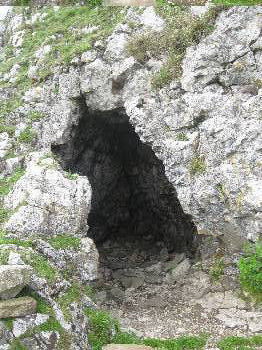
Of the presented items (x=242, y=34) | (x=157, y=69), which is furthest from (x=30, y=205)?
(x=242, y=34)

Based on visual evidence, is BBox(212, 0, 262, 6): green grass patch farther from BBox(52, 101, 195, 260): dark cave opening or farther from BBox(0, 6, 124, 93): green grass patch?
BBox(52, 101, 195, 260): dark cave opening

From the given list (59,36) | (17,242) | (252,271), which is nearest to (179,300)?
(252,271)

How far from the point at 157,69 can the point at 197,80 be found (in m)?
1.70

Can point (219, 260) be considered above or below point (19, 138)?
below

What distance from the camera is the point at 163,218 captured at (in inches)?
930

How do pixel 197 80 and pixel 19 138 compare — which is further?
pixel 19 138

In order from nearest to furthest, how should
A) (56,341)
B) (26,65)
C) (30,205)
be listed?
(56,341) → (30,205) → (26,65)

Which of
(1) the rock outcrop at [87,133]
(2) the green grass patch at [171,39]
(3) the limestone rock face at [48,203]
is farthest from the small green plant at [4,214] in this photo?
(2) the green grass patch at [171,39]

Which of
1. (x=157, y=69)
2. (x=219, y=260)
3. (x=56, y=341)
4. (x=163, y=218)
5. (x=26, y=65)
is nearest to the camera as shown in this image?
(x=56, y=341)

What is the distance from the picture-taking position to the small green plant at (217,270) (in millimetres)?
15845

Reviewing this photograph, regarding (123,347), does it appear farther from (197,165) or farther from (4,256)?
(197,165)

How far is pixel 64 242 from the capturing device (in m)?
14.7

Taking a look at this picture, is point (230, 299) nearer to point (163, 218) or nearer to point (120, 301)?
point (120, 301)

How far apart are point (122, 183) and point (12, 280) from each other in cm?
1417
